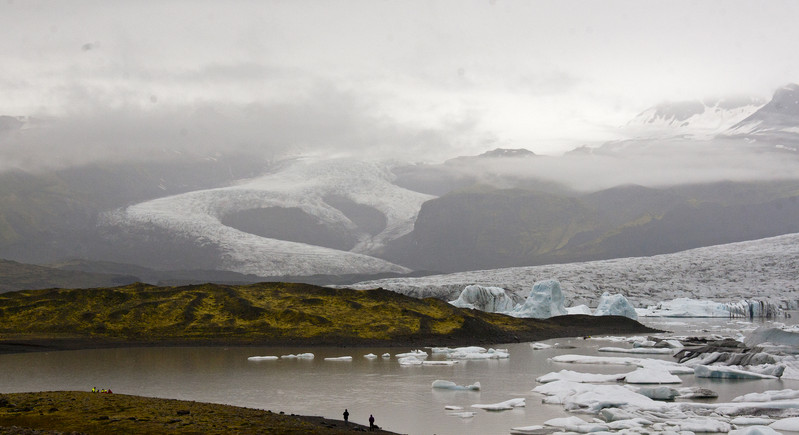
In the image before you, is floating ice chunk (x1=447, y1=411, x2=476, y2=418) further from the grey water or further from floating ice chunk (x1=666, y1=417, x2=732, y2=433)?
floating ice chunk (x1=666, y1=417, x2=732, y2=433)

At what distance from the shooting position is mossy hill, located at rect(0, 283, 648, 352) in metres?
68.2

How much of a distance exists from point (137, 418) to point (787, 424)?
23867 millimetres

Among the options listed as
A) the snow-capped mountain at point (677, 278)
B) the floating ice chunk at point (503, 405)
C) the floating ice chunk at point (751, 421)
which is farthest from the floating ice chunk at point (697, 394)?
the snow-capped mountain at point (677, 278)

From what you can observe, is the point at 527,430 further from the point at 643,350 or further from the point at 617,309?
the point at 617,309

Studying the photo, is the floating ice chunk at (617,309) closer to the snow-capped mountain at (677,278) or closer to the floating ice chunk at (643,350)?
the snow-capped mountain at (677,278)

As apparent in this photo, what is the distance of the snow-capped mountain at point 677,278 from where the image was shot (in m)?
119

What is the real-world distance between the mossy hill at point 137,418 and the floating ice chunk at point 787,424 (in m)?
15.4

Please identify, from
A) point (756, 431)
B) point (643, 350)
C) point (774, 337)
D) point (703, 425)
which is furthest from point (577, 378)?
point (643, 350)

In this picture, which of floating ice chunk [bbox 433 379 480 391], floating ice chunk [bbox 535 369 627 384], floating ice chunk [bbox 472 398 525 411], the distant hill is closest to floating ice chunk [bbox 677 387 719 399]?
floating ice chunk [bbox 535 369 627 384]

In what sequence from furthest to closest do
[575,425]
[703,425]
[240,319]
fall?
[240,319], [575,425], [703,425]

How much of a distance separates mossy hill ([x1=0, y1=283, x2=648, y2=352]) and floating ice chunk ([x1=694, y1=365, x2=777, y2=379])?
28049 millimetres

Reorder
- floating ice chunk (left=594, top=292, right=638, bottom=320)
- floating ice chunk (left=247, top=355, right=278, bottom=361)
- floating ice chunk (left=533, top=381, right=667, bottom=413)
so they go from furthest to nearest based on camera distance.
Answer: floating ice chunk (left=594, top=292, right=638, bottom=320), floating ice chunk (left=247, top=355, right=278, bottom=361), floating ice chunk (left=533, top=381, right=667, bottom=413)

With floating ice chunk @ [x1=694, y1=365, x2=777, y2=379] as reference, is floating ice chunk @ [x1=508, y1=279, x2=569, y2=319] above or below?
above

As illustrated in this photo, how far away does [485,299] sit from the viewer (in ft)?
334
